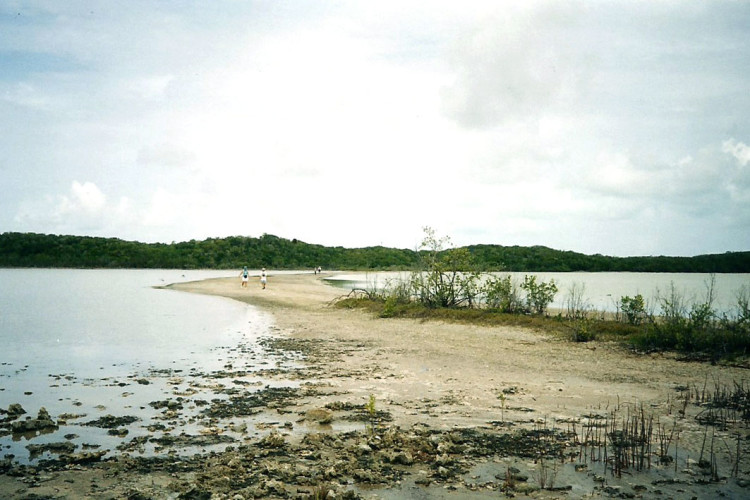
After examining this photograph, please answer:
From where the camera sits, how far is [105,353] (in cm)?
1609

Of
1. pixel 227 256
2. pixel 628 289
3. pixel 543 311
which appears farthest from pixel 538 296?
pixel 227 256

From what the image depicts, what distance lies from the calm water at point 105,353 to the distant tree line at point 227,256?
246ft

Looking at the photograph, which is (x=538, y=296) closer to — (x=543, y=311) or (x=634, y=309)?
(x=543, y=311)

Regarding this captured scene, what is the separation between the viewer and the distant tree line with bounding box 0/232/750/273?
106 meters

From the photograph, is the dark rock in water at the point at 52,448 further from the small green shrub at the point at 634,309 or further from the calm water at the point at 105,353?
the small green shrub at the point at 634,309

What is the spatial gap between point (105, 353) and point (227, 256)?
343ft

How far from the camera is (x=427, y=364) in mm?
13820

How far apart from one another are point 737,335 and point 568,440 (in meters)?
9.29

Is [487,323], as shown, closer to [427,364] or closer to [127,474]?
[427,364]

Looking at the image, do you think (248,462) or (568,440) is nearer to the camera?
(248,462)

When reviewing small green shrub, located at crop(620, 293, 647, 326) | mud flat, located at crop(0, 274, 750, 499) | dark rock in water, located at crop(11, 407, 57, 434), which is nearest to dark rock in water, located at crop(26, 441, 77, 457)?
mud flat, located at crop(0, 274, 750, 499)

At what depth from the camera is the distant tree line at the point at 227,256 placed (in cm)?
10569

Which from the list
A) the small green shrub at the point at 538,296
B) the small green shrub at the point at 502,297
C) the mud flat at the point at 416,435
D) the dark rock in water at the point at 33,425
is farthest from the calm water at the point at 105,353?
the small green shrub at the point at 538,296

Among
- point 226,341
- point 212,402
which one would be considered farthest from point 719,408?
point 226,341
